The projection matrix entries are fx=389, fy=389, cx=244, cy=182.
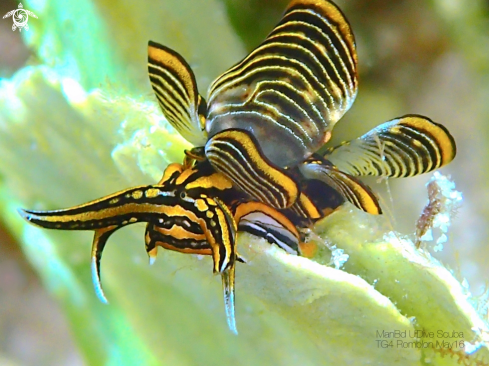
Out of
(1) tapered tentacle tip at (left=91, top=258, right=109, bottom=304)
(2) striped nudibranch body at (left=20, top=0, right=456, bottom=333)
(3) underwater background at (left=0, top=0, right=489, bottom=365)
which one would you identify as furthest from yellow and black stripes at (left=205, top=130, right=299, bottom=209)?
(1) tapered tentacle tip at (left=91, top=258, right=109, bottom=304)

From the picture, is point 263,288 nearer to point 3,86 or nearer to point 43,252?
point 43,252

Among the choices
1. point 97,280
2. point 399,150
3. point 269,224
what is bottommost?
point 97,280

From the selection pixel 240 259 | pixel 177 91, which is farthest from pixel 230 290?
pixel 177 91

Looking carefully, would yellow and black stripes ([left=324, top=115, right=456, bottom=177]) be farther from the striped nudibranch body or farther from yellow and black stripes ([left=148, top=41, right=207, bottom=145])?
yellow and black stripes ([left=148, top=41, right=207, bottom=145])

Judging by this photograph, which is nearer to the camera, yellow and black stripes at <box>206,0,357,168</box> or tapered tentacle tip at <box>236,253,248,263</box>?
yellow and black stripes at <box>206,0,357,168</box>

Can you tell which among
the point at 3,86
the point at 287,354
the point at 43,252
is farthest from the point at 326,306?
the point at 3,86

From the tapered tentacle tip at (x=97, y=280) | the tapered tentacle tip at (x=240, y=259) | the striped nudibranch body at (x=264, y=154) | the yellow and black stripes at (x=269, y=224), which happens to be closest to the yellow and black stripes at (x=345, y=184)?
the striped nudibranch body at (x=264, y=154)

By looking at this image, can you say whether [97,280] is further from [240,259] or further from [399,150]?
[399,150]

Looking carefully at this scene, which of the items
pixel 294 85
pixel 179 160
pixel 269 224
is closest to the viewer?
pixel 294 85
